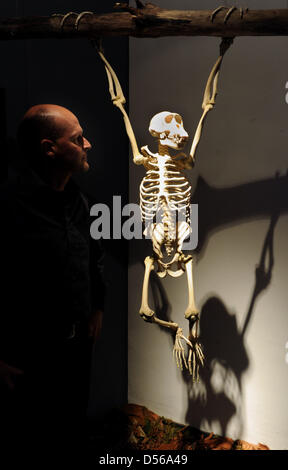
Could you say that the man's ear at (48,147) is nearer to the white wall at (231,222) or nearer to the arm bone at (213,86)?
the arm bone at (213,86)

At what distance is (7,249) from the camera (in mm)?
1866

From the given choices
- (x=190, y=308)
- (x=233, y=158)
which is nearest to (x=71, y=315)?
(x=190, y=308)

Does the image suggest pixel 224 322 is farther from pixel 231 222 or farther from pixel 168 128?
pixel 168 128

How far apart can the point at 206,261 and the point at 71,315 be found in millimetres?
1021

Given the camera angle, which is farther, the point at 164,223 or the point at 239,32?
the point at 164,223

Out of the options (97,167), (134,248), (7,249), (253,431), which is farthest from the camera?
(134,248)

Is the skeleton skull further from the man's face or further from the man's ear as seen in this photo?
the man's ear

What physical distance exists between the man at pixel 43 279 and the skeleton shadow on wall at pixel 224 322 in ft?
3.05

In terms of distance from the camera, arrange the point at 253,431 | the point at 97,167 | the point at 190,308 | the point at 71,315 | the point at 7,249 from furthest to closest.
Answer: the point at 253,431 < the point at 97,167 < the point at 190,308 < the point at 71,315 < the point at 7,249

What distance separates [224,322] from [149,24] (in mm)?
1592

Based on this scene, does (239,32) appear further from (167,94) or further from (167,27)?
(167,94)

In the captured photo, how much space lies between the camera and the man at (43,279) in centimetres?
188

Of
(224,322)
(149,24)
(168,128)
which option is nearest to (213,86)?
(168,128)

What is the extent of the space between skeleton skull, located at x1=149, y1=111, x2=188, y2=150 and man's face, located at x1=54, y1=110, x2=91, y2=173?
428 mm
